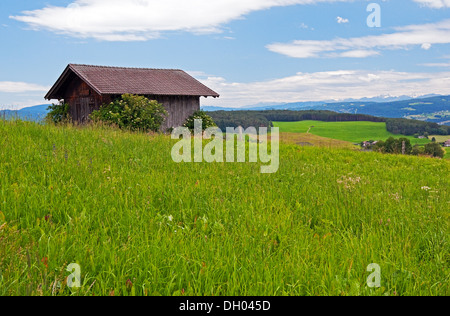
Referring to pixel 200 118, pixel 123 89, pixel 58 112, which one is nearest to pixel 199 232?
pixel 123 89

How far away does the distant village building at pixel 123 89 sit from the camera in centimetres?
2500

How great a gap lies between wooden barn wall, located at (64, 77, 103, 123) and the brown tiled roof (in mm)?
908

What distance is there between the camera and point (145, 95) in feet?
86.7

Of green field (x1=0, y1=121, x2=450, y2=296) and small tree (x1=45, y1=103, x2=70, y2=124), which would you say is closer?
green field (x1=0, y1=121, x2=450, y2=296)

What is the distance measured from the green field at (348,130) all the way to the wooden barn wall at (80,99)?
5879cm

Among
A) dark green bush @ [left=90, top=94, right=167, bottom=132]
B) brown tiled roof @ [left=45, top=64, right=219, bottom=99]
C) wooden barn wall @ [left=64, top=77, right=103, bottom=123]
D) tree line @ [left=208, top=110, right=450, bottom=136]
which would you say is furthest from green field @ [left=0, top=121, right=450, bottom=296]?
tree line @ [left=208, top=110, right=450, bottom=136]

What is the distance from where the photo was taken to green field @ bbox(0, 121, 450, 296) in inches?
120

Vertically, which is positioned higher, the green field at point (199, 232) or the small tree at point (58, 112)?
the small tree at point (58, 112)

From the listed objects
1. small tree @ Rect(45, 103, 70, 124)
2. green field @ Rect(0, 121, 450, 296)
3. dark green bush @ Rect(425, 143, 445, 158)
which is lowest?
dark green bush @ Rect(425, 143, 445, 158)

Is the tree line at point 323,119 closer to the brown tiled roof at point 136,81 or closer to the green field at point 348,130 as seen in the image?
the green field at point 348,130

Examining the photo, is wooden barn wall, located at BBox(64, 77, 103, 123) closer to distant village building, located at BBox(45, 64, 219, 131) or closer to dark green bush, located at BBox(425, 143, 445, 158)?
distant village building, located at BBox(45, 64, 219, 131)

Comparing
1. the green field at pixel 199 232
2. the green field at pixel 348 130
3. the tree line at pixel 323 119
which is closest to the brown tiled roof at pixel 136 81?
the green field at pixel 199 232

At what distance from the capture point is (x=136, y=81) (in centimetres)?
2728

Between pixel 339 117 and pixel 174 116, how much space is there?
95934 millimetres
